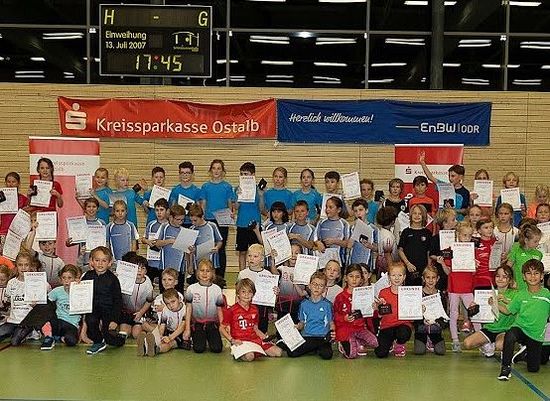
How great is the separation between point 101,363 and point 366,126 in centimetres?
901

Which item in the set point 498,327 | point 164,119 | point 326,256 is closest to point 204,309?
point 326,256

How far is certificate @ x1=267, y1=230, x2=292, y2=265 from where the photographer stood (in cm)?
976

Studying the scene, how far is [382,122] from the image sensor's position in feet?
51.3

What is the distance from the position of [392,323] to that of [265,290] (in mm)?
1604

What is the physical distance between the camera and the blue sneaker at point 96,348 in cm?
885

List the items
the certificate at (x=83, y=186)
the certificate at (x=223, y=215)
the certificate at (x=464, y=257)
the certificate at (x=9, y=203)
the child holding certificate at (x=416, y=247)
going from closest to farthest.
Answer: the certificate at (x=464, y=257), the child holding certificate at (x=416, y=247), the certificate at (x=83, y=186), the certificate at (x=9, y=203), the certificate at (x=223, y=215)

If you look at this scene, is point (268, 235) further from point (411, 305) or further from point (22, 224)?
point (22, 224)

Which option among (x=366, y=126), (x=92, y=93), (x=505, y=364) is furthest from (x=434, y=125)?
(x=505, y=364)

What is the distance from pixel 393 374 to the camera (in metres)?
8.12

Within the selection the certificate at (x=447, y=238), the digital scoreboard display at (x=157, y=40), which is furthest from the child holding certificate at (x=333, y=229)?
the digital scoreboard display at (x=157, y=40)

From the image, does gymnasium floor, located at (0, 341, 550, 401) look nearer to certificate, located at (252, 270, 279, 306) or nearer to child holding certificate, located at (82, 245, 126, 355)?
child holding certificate, located at (82, 245, 126, 355)

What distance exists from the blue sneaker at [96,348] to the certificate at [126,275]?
2.31ft

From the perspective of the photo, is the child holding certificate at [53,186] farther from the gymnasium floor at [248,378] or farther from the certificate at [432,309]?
the certificate at [432,309]

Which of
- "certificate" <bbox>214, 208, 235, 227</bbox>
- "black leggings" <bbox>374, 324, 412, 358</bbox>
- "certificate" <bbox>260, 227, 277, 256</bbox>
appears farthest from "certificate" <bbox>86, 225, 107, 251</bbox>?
"black leggings" <bbox>374, 324, 412, 358</bbox>
